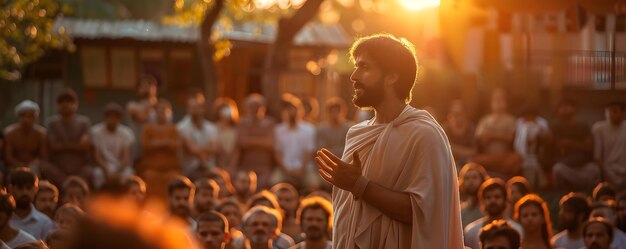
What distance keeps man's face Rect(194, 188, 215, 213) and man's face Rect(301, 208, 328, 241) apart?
6.68 ft

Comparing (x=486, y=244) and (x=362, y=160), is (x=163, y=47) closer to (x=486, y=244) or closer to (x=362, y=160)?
(x=486, y=244)

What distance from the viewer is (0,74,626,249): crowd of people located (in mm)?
11844

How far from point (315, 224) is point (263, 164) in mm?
7512

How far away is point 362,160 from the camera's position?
6.04 meters

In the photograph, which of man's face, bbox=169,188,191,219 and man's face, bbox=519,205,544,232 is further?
man's face, bbox=169,188,191,219

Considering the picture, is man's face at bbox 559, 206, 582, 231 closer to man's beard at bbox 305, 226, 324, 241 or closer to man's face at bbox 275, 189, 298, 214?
man's beard at bbox 305, 226, 324, 241

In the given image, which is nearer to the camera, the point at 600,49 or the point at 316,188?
the point at 316,188

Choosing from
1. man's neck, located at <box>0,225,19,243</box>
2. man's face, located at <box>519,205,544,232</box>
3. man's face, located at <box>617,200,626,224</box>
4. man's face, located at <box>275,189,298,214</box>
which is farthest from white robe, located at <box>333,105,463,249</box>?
man's face, located at <box>275,189,298,214</box>

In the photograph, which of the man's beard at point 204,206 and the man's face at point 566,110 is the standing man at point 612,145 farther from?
the man's beard at point 204,206

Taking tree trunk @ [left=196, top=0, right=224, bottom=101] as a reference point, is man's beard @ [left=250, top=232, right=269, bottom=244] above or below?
below

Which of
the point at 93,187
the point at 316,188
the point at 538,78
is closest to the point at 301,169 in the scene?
the point at 316,188

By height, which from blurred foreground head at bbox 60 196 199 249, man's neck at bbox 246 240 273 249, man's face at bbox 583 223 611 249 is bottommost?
man's face at bbox 583 223 611 249

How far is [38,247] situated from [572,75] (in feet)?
64.4

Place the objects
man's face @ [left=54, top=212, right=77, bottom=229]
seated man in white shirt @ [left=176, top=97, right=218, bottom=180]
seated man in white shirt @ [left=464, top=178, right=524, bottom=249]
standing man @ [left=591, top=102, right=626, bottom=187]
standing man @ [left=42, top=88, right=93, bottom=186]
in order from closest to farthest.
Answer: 1. man's face @ [left=54, top=212, right=77, bottom=229]
2. seated man in white shirt @ [left=464, top=178, right=524, bottom=249]
3. standing man @ [left=591, top=102, right=626, bottom=187]
4. standing man @ [left=42, top=88, right=93, bottom=186]
5. seated man in white shirt @ [left=176, top=97, right=218, bottom=180]
